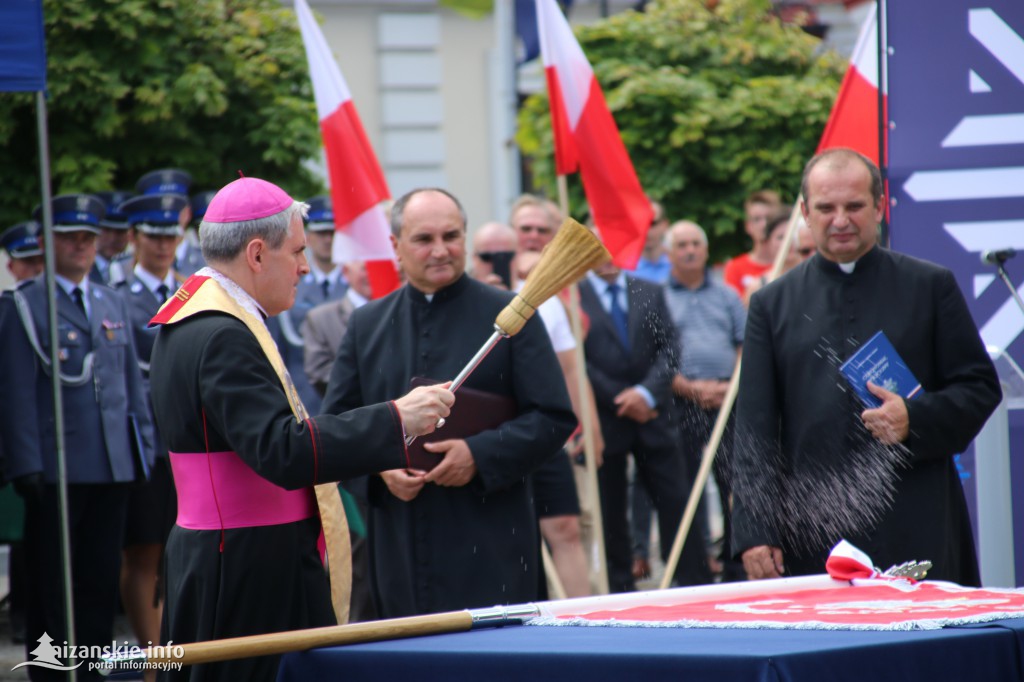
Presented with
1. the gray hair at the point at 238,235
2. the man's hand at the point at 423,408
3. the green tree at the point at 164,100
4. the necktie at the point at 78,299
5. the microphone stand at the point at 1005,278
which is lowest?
the man's hand at the point at 423,408

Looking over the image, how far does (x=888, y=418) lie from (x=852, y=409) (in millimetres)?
190

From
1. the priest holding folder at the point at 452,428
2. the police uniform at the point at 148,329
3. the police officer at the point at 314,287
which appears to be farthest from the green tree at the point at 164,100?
the priest holding folder at the point at 452,428

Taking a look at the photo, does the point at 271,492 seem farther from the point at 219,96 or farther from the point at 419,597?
the point at 219,96

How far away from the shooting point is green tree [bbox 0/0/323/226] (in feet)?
34.4

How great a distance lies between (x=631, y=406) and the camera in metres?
8.40

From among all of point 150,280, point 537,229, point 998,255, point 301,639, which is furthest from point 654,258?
point 301,639

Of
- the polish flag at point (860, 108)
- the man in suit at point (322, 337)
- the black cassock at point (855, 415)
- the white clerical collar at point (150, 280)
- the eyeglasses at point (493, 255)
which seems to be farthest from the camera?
the eyeglasses at point (493, 255)

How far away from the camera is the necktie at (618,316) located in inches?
338

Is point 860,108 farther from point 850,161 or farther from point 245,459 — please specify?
point 245,459

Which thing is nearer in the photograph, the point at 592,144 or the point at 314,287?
the point at 592,144

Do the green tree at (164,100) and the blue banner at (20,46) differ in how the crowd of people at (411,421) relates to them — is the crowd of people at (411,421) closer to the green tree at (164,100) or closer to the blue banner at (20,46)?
the blue banner at (20,46)

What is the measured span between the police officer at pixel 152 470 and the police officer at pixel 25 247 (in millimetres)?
938

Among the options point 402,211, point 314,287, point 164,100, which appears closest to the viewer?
point 402,211

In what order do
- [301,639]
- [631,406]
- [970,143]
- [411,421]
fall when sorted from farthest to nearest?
[631,406] → [970,143] → [411,421] → [301,639]
